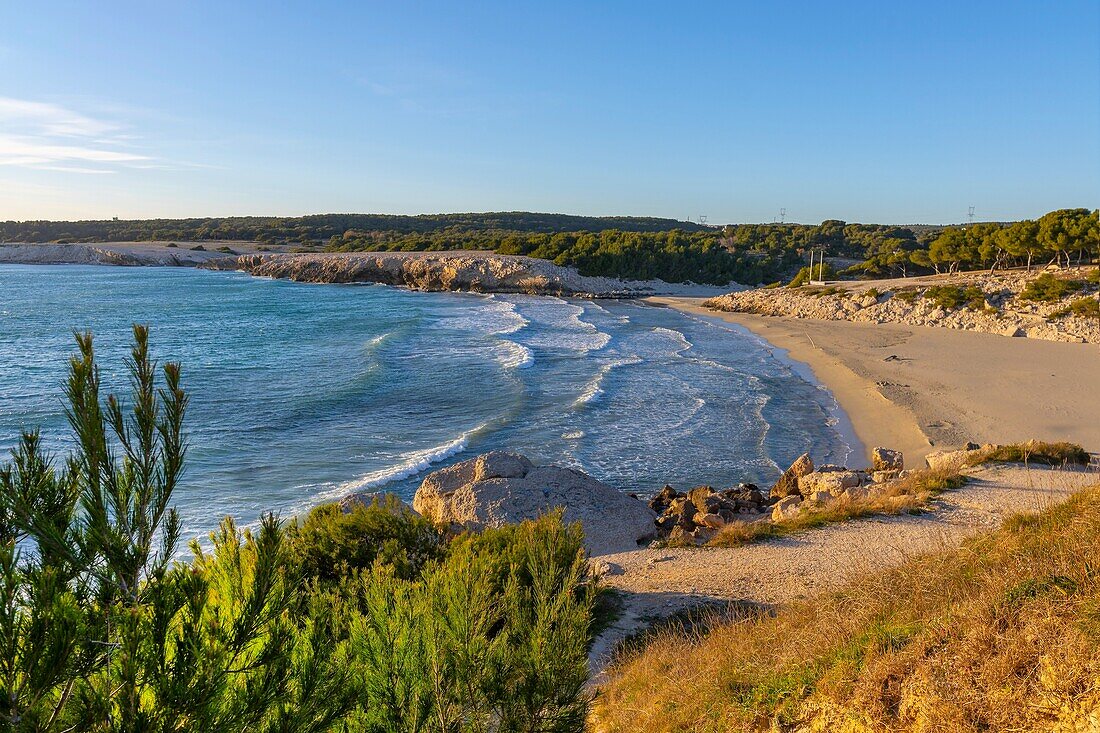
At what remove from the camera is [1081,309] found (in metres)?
34.7

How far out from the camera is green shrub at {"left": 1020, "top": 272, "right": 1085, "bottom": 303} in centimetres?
3847

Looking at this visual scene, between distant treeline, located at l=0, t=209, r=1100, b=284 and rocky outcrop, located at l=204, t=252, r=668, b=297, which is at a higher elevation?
distant treeline, located at l=0, t=209, r=1100, b=284

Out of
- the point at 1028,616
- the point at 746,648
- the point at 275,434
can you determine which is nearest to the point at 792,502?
the point at 746,648

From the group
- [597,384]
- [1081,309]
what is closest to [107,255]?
[597,384]

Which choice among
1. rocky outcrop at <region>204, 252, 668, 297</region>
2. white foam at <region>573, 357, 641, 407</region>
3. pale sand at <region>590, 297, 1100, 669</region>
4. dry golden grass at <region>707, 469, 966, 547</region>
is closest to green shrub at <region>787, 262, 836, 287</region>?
rocky outcrop at <region>204, 252, 668, 297</region>

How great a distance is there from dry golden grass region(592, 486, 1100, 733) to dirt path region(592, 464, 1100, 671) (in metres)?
1.75

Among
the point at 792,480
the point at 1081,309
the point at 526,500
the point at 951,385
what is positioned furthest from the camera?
the point at 1081,309

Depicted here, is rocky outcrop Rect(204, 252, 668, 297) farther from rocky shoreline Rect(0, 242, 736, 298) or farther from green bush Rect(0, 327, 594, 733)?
green bush Rect(0, 327, 594, 733)

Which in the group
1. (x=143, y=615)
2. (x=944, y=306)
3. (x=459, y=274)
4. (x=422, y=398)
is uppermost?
(x=459, y=274)

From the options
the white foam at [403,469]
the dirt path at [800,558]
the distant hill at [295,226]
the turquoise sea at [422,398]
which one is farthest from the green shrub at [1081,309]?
the distant hill at [295,226]

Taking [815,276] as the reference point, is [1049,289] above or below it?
below

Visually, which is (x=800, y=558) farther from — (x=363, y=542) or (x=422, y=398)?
(x=422, y=398)

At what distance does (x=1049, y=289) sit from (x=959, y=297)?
4585 mm

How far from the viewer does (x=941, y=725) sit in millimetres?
3828
